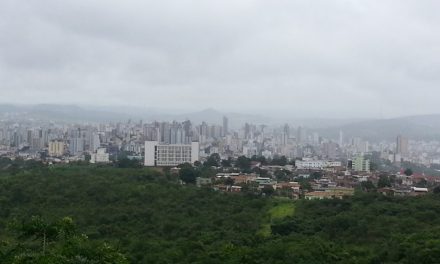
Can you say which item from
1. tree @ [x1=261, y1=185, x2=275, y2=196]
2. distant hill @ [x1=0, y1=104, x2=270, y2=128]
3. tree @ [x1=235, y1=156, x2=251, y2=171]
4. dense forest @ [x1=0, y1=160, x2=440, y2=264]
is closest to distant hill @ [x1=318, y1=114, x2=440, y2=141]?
distant hill @ [x1=0, y1=104, x2=270, y2=128]

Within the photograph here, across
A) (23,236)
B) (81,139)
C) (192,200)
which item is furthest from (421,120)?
(23,236)

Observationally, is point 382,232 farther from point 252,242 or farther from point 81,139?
point 81,139

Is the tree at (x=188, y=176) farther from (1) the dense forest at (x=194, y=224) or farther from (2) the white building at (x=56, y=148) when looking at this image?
(2) the white building at (x=56, y=148)

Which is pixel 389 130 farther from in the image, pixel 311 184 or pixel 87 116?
pixel 311 184

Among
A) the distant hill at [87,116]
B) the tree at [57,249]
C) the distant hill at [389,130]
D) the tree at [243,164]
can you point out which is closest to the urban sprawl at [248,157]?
the tree at [243,164]

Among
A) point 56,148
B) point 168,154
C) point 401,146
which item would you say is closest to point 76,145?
point 56,148

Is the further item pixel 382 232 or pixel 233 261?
pixel 382 232
